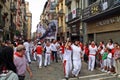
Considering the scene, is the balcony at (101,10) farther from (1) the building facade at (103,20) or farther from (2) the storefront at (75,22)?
(2) the storefront at (75,22)

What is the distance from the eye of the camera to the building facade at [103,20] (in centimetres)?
2505

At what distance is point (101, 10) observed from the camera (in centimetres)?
2755

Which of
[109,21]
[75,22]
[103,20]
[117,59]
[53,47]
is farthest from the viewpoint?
[75,22]

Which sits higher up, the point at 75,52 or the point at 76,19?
the point at 76,19

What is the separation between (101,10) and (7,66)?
900 inches

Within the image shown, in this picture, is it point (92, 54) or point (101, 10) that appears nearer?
point (92, 54)

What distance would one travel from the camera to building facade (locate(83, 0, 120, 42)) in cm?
2505

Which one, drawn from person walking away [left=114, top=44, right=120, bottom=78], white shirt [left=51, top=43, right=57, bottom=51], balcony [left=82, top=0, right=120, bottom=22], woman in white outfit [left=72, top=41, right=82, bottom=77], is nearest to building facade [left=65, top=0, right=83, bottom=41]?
balcony [left=82, top=0, right=120, bottom=22]

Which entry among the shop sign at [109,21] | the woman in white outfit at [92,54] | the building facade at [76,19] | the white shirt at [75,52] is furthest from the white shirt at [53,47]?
the building facade at [76,19]

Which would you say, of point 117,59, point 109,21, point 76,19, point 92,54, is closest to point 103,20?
point 109,21

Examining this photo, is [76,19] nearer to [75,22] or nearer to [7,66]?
[75,22]

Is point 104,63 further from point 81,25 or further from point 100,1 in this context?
point 81,25

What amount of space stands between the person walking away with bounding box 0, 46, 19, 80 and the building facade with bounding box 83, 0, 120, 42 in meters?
18.5

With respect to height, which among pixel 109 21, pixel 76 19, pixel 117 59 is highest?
pixel 76 19
